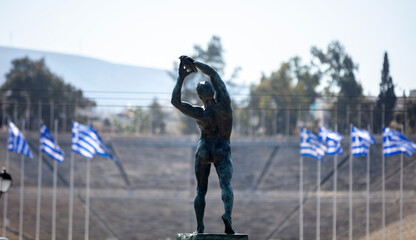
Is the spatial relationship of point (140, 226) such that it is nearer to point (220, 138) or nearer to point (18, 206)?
point (18, 206)

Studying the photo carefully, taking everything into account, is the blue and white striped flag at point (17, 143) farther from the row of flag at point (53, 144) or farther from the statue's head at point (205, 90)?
the statue's head at point (205, 90)

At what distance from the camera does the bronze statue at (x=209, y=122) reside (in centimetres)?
1657

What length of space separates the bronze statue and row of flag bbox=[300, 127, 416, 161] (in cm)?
2427

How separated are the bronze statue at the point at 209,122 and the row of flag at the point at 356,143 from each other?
24.3m

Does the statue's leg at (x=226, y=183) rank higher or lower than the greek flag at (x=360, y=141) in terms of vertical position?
lower

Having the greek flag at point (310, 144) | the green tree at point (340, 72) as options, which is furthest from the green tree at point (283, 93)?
the greek flag at point (310, 144)

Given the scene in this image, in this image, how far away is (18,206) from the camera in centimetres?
5144

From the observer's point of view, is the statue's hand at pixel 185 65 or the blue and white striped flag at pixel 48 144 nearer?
the statue's hand at pixel 185 65

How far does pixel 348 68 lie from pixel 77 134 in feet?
99.1

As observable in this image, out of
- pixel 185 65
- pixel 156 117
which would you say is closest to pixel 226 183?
pixel 185 65

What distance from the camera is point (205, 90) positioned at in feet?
54.6

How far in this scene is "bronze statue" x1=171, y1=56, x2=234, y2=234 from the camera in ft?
54.4

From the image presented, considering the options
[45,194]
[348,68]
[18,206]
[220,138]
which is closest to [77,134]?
[18,206]

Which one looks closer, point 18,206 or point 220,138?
point 220,138
